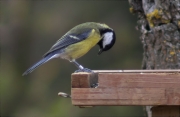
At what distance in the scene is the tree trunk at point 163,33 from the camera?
383cm

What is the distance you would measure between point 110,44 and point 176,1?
1003 mm

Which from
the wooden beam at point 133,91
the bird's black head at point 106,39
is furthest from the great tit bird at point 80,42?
the wooden beam at point 133,91

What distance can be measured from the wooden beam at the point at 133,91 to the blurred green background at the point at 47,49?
399 cm

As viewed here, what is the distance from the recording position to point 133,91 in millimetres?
2771

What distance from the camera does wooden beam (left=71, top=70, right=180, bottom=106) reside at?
9.05 ft

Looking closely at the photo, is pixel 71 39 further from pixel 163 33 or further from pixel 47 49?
pixel 47 49

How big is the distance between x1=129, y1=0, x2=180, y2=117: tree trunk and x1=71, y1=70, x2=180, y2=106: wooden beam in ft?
3.55

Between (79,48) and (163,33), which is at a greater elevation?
(163,33)

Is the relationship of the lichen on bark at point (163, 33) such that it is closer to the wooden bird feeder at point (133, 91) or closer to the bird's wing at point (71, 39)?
the bird's wing at point (71, 39)

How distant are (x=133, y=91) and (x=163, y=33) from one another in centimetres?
123

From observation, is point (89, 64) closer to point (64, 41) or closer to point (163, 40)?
point (64, 41)

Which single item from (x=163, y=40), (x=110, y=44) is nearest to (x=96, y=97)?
(x=163, y=40)

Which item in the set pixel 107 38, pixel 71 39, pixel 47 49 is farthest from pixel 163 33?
pixel 47 49

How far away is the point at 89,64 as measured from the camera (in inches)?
275
